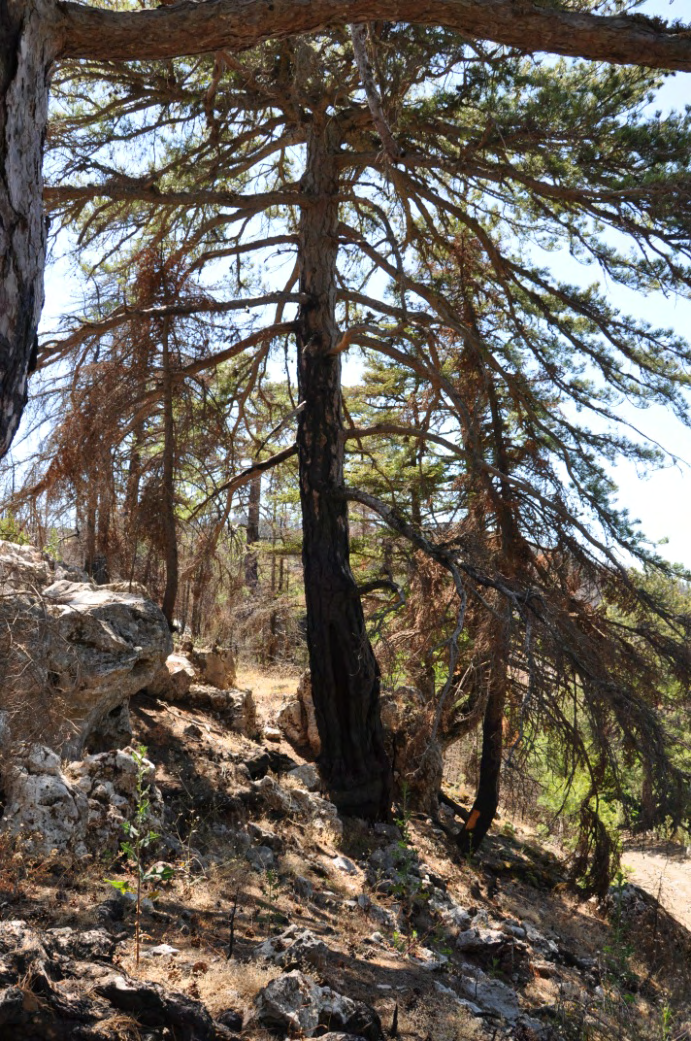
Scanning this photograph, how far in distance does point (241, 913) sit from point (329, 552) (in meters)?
4.29

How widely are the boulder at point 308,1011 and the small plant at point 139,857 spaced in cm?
68

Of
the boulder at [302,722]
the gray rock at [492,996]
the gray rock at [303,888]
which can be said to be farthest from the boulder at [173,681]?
the gray rock at [492,996]

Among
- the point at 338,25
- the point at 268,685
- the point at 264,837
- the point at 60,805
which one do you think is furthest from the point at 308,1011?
the point at 268,685

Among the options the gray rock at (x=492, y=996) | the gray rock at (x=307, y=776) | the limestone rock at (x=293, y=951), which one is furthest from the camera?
the gray rock at (x=307, y=776)

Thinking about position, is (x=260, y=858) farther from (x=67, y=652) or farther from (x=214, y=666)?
(x=214, y=666)

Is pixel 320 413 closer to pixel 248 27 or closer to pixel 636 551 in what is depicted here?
pixel 636 551

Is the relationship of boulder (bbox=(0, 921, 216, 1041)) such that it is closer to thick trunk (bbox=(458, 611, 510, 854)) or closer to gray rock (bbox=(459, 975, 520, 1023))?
gray rock (bbox=(459, 975, 520, 1023))

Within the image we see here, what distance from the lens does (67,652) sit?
5.82m

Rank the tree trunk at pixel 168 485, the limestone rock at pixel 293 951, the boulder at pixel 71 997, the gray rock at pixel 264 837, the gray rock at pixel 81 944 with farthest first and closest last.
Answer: the tree trunk at pixel 168 485
the gray rock at pixel 264 837
the limestone rock at pixel 293 951
the gray rock at pixel 81 944
the boulder at pixel 71 997

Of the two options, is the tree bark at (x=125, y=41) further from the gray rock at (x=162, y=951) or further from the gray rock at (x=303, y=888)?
the gray rock at (x=303, y=888)

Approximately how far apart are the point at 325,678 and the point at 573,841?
6273 millimetres

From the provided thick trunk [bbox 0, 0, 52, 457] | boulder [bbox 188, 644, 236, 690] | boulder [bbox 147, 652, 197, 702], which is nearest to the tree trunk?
boulder [bbox 147, 652, 197, 702]

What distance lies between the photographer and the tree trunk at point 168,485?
8336 millimetres

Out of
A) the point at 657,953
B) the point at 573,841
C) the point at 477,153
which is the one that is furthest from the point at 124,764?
the point at 573,841
